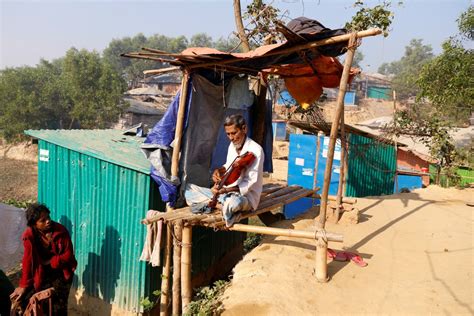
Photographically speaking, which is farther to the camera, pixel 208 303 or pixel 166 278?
pixel 166 278

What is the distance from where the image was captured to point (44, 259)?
4.91 meters

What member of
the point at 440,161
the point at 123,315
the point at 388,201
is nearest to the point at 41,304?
the point at 123,315

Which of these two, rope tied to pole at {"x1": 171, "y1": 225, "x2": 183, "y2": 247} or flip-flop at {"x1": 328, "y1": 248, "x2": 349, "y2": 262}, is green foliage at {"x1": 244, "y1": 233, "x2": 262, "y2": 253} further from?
rope tied to pole at {"x1": 171, "y1": 225, "x2": 183, "y2": 247}

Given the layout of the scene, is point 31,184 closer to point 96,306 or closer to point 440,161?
point 96,306

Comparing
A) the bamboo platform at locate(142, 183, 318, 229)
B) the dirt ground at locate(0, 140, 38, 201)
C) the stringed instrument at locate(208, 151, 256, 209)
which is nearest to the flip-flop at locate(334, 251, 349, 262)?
the bamboo platform at locate(142, 183, 318, 229)

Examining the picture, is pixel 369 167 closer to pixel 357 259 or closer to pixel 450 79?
pixel 450 79

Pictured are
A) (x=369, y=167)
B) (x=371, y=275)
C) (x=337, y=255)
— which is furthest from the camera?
(x=369, y=167)

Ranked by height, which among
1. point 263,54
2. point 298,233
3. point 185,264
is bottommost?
point 185,264

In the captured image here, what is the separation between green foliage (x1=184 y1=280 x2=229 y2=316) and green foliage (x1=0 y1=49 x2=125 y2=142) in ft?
71.9

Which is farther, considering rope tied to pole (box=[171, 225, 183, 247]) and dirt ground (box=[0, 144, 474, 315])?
rope tied to pole (box=[171, 225, 183, 247])

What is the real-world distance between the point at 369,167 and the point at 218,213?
815cm

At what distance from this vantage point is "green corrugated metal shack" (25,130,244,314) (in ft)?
19.4

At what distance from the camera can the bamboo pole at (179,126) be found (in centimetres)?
525

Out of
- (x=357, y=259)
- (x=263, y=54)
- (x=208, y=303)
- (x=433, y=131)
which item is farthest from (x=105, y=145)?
(x=433, y=131)
